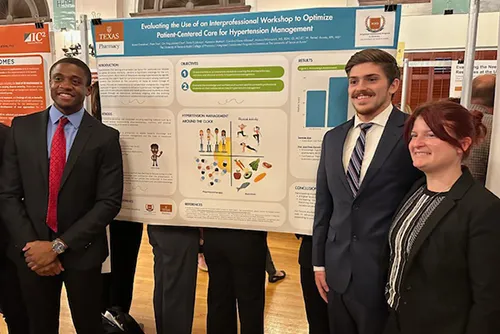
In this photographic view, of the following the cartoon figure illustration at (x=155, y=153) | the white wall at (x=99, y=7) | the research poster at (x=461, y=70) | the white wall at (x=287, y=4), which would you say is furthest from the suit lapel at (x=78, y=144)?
the white wall at (x=99, y=7)

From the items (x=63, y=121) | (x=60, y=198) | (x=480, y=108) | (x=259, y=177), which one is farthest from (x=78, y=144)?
(x=480, y=108)

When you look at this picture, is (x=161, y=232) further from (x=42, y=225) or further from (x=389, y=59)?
(x=389, y=59)

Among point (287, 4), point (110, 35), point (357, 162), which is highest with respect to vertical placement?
point (287, 4)

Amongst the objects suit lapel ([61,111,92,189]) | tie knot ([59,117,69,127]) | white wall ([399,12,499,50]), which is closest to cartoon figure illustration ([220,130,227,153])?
suit lapel ([61,111,92,189])

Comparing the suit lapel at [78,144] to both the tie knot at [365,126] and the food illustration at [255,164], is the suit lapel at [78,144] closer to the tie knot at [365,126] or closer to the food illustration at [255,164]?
the food illustration at [255,164]

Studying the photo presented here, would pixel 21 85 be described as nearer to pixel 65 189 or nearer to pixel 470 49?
pixel 65 189

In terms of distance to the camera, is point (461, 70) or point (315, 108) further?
point (461, 70)

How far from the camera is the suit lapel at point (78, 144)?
1.91 m

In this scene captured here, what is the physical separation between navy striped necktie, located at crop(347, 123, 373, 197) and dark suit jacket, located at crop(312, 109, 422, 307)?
24mm

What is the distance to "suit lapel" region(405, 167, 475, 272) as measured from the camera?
1.31m

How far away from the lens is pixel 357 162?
1.69 metres

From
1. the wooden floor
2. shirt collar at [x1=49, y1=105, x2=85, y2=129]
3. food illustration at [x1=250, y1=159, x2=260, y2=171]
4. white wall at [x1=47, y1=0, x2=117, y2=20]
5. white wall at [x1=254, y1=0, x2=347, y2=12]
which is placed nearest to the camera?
shirt collar at [x1=49, y1=105, x2=85, y2=129]

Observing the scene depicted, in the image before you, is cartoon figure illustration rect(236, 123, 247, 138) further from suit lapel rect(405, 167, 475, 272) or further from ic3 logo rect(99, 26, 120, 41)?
suit lapel rect(405, 167, 475, 272)

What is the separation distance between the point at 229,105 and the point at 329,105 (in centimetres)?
49
